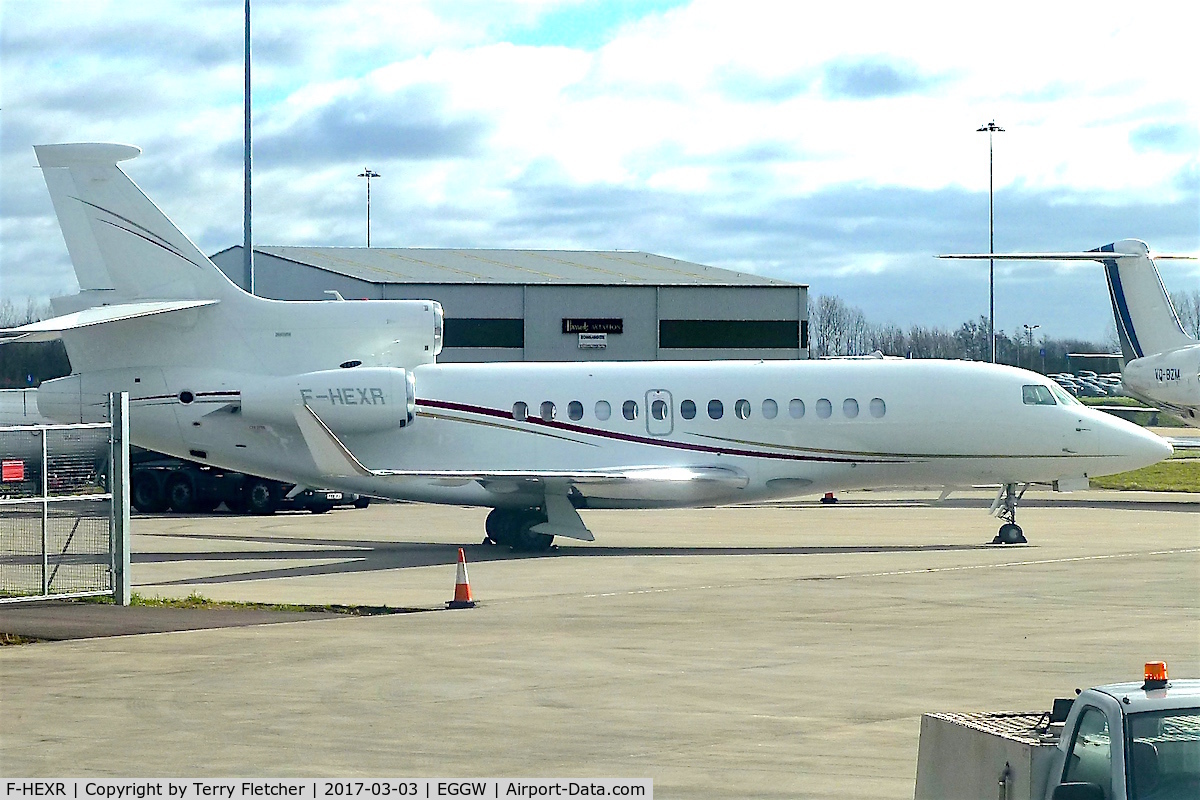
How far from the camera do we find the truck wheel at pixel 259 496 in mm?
37156

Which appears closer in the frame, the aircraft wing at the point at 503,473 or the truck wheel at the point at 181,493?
the aircraft wing at the point at 503,473

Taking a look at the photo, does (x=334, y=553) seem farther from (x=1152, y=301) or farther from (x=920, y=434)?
(x=1152, y=301)

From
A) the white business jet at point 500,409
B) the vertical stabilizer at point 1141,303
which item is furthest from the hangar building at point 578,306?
the white business jet at point 500,409

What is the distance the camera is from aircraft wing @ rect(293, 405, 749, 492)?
77.4 ft

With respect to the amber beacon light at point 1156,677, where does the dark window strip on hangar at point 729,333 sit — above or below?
above

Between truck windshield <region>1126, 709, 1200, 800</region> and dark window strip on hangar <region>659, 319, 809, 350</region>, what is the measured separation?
50778 millimetres

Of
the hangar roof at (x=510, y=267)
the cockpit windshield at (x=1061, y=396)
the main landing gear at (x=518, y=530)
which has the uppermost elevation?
A: the hangar roof at (x=510, y=267)

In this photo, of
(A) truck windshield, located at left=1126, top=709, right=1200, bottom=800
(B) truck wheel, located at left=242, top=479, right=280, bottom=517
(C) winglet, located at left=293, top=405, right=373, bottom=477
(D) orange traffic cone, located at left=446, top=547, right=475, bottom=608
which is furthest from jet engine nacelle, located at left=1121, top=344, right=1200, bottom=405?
(A) truck windshield, located at left=1126, top=709, right=1200, bottom=800

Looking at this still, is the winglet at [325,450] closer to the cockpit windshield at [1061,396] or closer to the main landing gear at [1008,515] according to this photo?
the main landing gear at [1008,515]

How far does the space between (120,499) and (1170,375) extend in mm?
30723

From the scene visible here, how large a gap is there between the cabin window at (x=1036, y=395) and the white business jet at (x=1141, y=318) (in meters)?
15.7

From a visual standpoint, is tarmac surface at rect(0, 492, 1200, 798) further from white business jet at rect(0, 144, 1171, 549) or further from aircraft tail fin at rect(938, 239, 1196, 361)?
aircraft tail fin at rect(938, 239, 1196, 361)

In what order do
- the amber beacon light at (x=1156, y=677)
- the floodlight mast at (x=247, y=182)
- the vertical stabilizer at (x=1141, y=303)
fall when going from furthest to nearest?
the vertical stabilizer at (x=1141, y=303) → the floodlight mast at (x=247, y=182) → the amber beacon light at (x=1156, y=677)

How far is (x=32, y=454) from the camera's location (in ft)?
68.9
